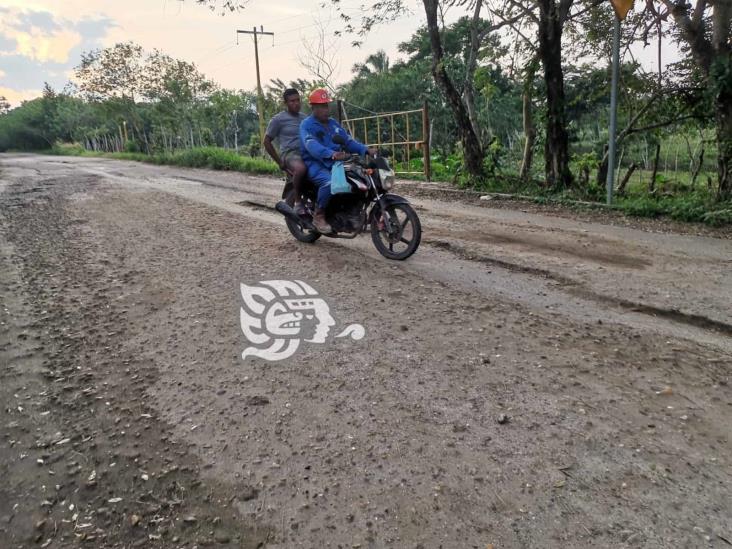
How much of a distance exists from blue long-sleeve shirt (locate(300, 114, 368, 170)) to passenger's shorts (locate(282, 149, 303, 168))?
17cm

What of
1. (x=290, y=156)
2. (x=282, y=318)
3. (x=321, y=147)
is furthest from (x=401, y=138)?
(x=282, y=318)

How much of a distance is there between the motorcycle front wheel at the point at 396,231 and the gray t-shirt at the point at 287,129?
1528 mm

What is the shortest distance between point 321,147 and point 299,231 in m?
1.27

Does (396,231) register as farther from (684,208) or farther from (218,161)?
(218,161)

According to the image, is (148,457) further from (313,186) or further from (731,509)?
(313,186)

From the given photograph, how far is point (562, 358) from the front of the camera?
2.92 m

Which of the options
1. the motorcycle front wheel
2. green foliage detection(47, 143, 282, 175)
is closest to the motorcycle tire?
the motorcycle front wheel

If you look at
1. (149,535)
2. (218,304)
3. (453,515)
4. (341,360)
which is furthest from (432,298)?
(149,535)

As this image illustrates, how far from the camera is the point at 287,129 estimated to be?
234 inches

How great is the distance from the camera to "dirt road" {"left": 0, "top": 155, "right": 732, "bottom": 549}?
5.96 ft

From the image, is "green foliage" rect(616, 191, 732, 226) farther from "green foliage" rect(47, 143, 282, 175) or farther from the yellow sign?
"green foliage" rect(47, 143, 282, 175)

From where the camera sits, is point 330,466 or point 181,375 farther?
point 181,375

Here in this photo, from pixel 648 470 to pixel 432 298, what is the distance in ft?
7.08

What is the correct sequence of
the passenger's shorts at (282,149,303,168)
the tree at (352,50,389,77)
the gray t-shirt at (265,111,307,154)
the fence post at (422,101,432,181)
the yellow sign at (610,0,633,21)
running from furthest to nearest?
the tree at (352,50,389,77), the fence post at (422,101,432,181), the yellow sign at (610,0,633,21), the gray t-shirt at (265,111,307,154), the passenger's shorts at (282,149,303,168)
